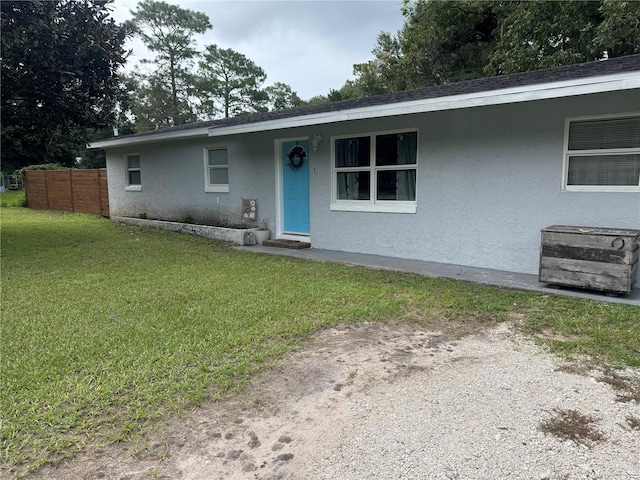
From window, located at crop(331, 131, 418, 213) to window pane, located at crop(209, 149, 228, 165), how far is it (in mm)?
3477

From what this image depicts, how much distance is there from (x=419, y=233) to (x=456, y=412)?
4.68 metres

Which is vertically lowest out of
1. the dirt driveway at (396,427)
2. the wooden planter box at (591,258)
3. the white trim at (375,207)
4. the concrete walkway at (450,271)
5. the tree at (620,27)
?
the dirt driveway at (396,427)

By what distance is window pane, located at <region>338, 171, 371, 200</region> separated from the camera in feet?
25.3

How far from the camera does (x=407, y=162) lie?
7.14 m

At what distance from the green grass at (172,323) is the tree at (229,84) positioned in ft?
99.4

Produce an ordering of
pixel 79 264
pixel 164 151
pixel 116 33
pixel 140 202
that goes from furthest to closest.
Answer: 1. pixel 140 202
2. pixel 164 151
3. pixel 116 33
4. pixel 79 264

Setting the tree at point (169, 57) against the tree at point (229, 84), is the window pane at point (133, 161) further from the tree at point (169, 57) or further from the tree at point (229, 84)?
the tree at point (229, 84)

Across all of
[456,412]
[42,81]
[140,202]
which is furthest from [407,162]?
[140,202]

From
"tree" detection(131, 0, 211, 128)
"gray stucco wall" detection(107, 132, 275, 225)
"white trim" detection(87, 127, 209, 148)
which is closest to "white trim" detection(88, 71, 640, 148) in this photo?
"gray stucco wall" detection(107, 132, 275, 225)

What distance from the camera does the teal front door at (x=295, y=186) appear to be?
8.60 meters

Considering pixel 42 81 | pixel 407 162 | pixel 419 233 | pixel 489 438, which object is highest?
pixel 42 81

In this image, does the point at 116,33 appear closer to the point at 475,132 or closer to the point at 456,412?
the point at 475,132

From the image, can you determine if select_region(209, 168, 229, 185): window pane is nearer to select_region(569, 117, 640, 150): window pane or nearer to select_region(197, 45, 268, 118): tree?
select_region(569, 117, 640, 150): window pane

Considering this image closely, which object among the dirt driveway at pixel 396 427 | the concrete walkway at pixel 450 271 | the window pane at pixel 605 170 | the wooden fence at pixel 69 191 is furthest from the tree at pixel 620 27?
the wooden fence at pixel 69 191
